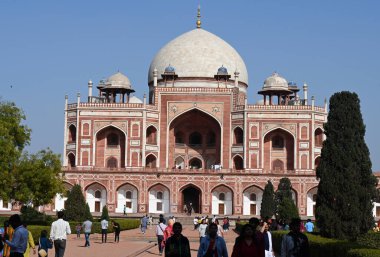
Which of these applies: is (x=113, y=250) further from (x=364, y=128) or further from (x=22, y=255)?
(x=22, y=255)

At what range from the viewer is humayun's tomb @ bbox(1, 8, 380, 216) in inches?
1991

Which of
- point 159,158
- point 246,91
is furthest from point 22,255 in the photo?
point 246,91

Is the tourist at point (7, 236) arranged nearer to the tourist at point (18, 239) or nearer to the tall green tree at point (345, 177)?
the tourist at point (18, 239)

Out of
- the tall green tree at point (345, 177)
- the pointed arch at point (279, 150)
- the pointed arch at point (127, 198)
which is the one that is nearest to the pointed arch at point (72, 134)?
the pointed arch at point (127, 198)

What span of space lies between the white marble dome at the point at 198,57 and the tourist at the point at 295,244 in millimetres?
48021

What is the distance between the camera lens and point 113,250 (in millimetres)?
21656

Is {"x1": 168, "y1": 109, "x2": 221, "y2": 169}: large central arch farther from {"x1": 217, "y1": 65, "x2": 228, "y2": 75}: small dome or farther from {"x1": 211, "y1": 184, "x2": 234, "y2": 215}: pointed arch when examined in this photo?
{"x1": 211, "y1": 184, "x2": 234, "y2": 215}: pointed arch

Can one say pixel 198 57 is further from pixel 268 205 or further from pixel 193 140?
pixel 268 205

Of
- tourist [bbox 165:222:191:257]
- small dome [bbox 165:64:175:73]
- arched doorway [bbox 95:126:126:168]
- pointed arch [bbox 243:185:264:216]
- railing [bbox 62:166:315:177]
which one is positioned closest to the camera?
tourist [bbox 165:222:191:257]

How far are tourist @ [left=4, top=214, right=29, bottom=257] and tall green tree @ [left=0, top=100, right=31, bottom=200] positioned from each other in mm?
18815

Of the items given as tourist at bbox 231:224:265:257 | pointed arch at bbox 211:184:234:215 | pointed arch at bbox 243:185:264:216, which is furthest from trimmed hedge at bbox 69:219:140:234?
A: tourist at bbox 231:224:265:257

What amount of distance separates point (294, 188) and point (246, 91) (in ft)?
44.4

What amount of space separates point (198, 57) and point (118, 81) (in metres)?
6.66

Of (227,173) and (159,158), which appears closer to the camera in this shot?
(227,173)
